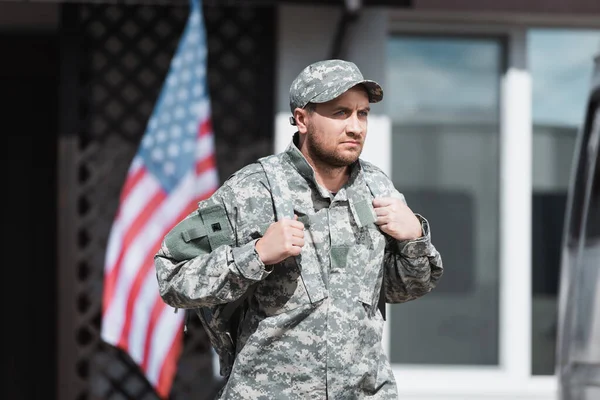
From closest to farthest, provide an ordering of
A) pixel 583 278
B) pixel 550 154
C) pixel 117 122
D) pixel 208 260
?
1. pixel 208 260
2. pixel 583 278
3. pixel 117 122
4. pixel 550 154

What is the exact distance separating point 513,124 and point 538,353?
53.9 inches

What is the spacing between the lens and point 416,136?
6711 millimetres

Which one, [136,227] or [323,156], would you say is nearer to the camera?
[323,156]

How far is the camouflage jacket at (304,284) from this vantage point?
9.34 ft

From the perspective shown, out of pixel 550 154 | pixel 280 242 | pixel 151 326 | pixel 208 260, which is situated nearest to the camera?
pixel 280 242

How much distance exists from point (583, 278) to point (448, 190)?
2862 mm

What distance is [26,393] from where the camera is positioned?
7855 millimetres

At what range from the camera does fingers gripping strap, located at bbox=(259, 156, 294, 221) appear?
9.52 feet

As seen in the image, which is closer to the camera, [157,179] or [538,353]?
[157,179]

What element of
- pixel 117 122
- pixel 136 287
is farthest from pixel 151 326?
pixel 117 122

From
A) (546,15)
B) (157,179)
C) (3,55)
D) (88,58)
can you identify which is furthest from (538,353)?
(3,55)

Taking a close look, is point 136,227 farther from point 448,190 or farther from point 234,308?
point 234,308

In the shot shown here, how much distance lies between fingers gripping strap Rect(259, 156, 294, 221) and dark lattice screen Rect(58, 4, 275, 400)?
3466 mm

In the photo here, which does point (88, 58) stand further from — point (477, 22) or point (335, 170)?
point (335, 170)
